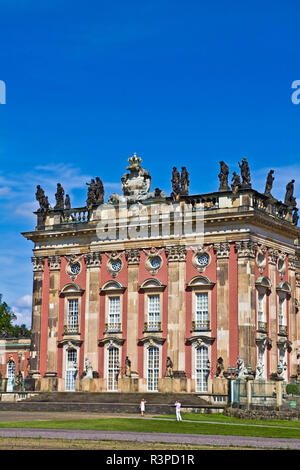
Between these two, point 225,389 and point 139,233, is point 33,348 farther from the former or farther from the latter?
point 225,389

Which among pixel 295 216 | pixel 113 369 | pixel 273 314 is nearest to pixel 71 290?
pixel 113 369

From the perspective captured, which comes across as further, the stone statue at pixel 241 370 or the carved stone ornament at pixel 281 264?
the carved stone ornament at pixel 281 264

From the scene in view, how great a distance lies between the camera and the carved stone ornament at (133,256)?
50.8 meters

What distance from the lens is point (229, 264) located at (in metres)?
47.7

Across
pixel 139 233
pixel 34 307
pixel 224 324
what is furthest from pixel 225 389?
pixel 34 307

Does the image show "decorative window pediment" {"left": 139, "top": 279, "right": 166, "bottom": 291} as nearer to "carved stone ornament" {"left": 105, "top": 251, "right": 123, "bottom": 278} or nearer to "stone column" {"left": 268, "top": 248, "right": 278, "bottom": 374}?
"carved stone ornament" {"left": 105, "top": 251, "right": 123, "bottom": 278}

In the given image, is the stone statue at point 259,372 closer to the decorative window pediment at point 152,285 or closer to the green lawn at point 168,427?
the decorative window pediment at point 152,285

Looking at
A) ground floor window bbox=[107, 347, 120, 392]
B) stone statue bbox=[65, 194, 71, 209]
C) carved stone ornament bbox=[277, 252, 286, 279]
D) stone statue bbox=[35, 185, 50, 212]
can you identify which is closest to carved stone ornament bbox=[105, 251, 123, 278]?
ground floor window bbox=[107, 347, 120, 392]

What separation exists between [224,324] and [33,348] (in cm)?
1355

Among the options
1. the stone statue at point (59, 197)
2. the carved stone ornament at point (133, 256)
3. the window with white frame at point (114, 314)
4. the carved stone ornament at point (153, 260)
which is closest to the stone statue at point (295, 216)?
the carved stone ornament at point (153, 260)

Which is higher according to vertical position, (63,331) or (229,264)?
(229,264)

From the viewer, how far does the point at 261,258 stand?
48.6 meters

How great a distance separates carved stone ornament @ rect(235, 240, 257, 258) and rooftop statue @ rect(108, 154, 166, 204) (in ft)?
25.6

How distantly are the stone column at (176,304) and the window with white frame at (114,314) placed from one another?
12.2 ft
